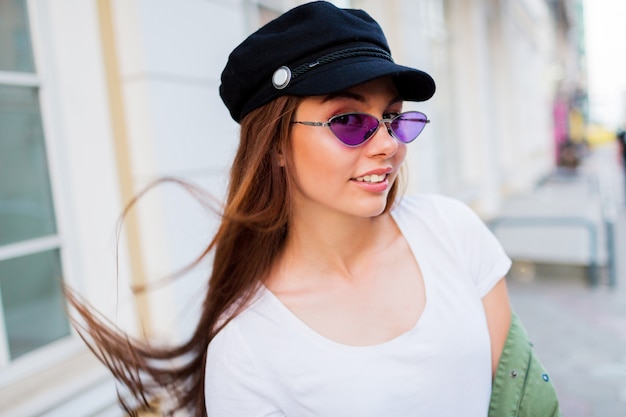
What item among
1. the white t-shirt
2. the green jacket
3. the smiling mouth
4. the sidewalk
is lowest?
the sidewalk

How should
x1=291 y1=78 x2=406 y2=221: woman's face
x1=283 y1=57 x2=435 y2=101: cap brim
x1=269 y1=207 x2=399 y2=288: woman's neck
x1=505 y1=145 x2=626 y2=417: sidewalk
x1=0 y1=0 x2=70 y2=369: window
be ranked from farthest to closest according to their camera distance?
x1=505 y1=145 x2=626 y2=417: sidewalk < x1=0 y1=0 x2=70 y2=369: window < x1=269 y1=207 x2=399 y2=288: woman's neck < x1=291 y1=78 x2=406 y2=221: woman's face < x1=283 y1=57 x2=435 y2=101: cap brim

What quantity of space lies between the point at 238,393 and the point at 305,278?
334mm

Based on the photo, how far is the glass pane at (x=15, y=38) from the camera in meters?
1.97

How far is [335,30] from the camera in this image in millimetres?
1085

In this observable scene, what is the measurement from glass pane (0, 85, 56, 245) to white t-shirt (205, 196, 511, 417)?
1298 mm

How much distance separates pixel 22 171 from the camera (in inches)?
80.4

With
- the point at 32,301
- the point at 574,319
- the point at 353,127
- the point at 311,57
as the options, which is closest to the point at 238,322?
the point at 353,127

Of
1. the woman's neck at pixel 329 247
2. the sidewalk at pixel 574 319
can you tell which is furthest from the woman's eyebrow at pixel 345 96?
the sidewalk at pixel 574 319

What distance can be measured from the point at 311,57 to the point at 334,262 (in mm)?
552

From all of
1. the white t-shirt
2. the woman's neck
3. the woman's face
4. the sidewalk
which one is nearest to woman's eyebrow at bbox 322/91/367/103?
the woman's face

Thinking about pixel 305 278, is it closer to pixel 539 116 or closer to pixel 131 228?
pixel 131 228

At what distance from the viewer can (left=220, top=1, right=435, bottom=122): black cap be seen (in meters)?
1.07

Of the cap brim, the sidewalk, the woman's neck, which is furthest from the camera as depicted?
the sidewalk

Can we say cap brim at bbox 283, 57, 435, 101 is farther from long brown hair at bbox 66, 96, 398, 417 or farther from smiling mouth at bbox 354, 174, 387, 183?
smiling mouth at bbox 354, 174, 387, 183
